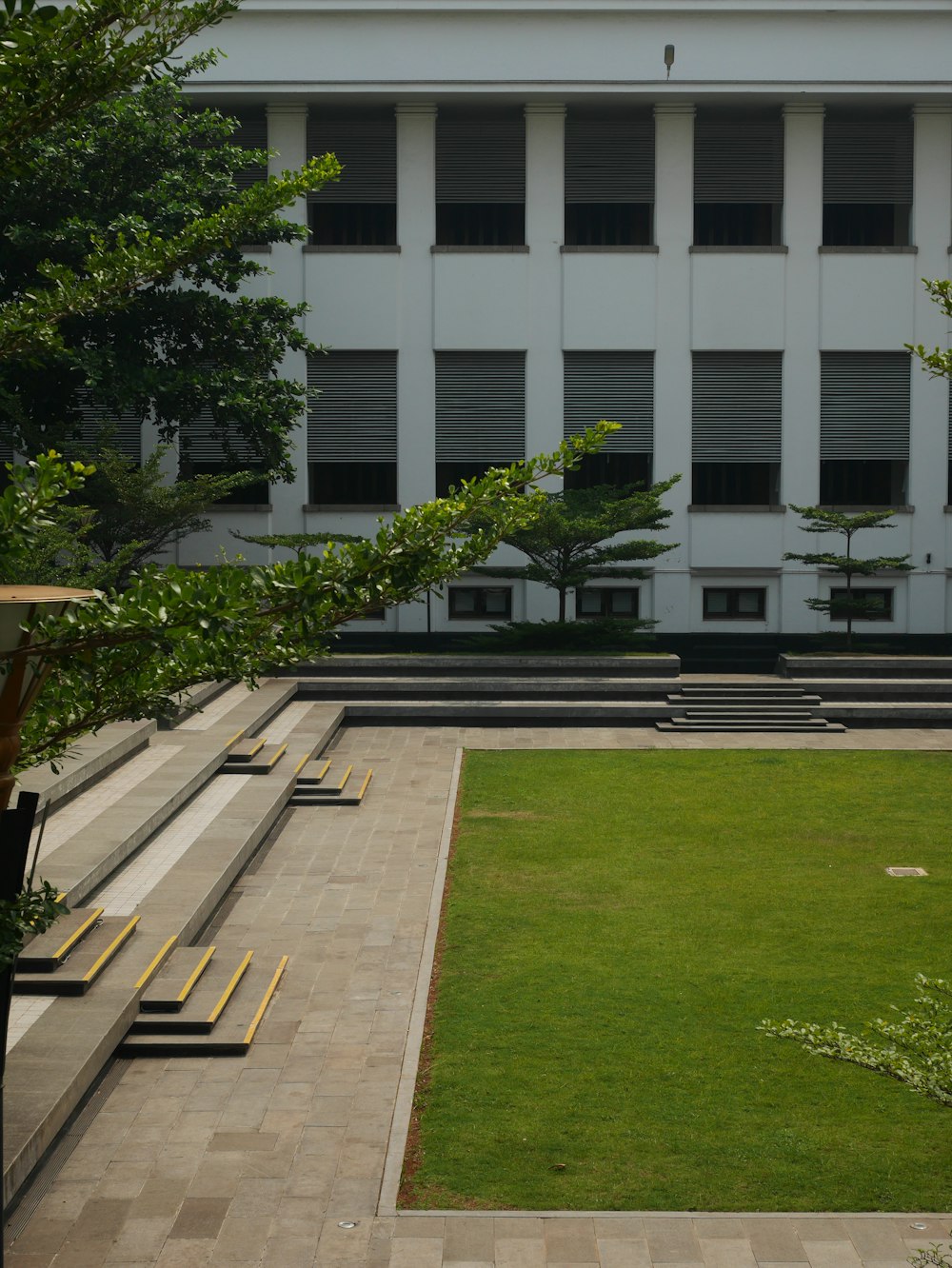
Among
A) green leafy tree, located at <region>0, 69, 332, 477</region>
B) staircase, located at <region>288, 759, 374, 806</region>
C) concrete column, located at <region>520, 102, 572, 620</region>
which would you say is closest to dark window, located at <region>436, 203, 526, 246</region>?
concrete column, located at <region>520, 102, 572, 620</region>

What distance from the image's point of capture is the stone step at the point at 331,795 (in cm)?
1811

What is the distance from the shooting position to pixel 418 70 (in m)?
28.2

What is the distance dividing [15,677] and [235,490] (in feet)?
81.3

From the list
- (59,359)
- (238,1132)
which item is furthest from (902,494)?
(238,1132)

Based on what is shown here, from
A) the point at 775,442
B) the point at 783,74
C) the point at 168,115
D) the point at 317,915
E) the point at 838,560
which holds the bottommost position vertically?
the point at 317,915

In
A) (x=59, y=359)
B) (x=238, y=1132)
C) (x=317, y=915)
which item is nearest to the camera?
(x=238, y=1132)

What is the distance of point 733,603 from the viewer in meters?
29.8

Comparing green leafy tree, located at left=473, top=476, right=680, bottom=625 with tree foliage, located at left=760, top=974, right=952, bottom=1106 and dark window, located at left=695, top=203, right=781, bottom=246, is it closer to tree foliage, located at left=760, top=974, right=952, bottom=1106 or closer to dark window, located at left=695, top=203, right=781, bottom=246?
dark window, located at left=695, top=203, right=781, bottom=246

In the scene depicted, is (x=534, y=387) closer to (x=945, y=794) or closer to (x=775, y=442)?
(x=775, y=442)

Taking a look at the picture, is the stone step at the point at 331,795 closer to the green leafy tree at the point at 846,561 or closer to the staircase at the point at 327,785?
the staircase at the point at 327,785

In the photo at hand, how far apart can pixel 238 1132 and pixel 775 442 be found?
23.3m

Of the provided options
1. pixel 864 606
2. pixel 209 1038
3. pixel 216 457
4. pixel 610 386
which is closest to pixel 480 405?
pixel 610 386

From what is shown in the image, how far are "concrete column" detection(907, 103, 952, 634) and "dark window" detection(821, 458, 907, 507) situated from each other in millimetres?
530

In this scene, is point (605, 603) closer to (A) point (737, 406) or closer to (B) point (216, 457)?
(A) point (737, 406)
